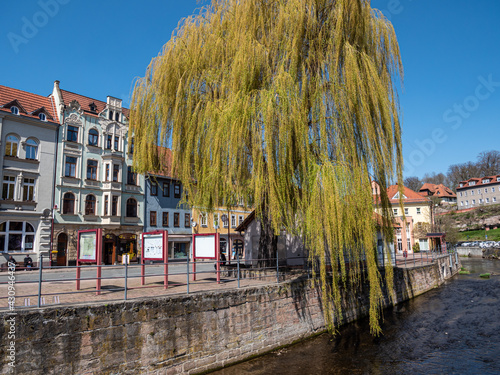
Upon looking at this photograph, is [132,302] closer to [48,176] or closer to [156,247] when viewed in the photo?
[156,247]

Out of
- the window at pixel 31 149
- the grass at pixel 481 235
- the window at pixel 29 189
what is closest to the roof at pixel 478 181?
the grass at pixel 481 235

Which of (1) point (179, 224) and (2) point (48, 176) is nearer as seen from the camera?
(2) point (48, 176)

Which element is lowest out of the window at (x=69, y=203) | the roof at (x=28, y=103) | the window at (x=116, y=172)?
the window at (x=69, y=203)

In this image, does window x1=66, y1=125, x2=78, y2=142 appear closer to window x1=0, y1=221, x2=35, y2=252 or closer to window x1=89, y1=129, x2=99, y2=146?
window x1=89, y1=129, x2=99, y2=146

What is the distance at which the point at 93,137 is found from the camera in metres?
30.4

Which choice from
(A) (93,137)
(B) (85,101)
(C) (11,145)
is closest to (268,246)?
(C) (11,145)

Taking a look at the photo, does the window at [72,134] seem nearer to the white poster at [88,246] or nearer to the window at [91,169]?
the window at [91,169]

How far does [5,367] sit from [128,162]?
1075 inches

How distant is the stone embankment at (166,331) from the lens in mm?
6762

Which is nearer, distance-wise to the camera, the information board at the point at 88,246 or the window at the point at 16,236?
the information board at the point at 88,246

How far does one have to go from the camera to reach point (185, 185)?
11.9m

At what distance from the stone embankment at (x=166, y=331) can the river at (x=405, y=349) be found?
0.59 meters

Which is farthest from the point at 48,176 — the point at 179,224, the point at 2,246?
the point at 179,224

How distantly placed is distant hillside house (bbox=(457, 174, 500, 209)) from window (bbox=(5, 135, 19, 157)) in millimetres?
89089
